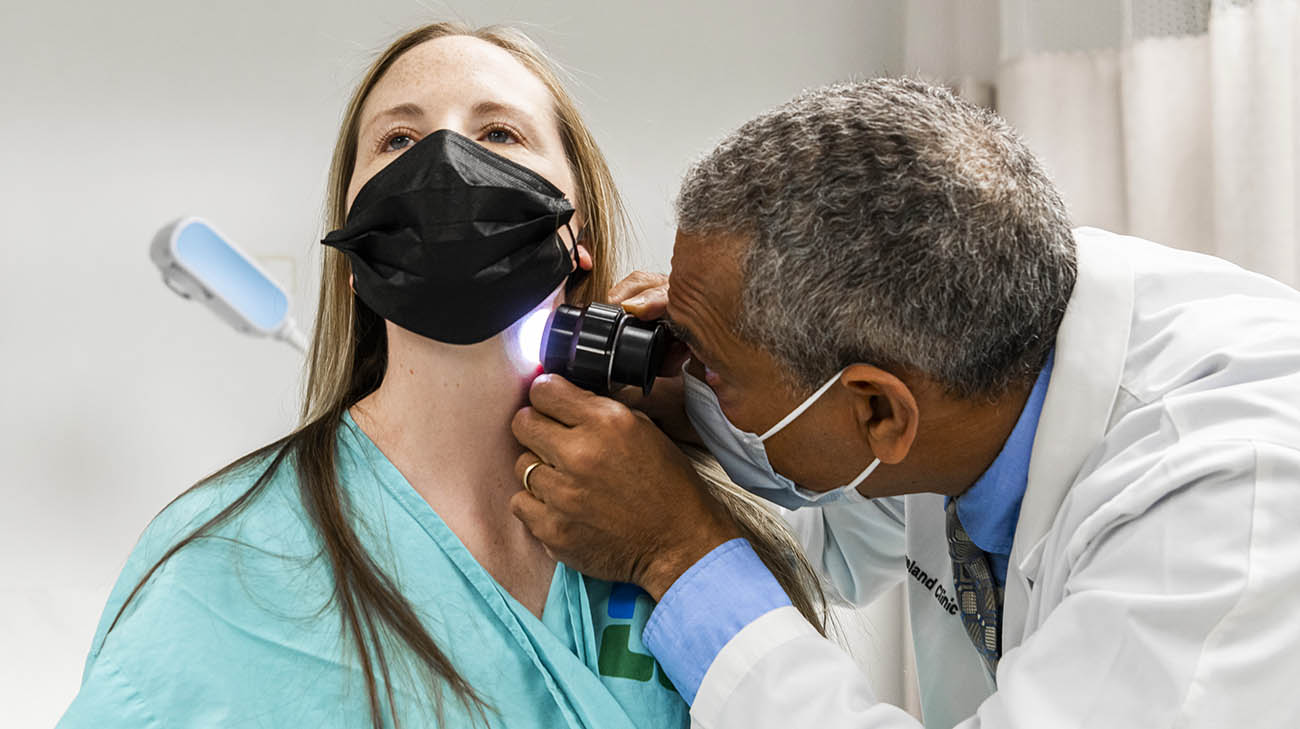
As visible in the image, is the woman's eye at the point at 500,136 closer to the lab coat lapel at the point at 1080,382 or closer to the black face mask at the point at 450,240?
the black face mask at the point at 450,240

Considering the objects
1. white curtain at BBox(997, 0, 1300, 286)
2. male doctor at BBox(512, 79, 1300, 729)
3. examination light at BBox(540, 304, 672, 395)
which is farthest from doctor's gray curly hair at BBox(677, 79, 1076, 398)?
white curtain at BBox(997, 0, 1300, 286)

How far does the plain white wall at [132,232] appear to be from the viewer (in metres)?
2.30

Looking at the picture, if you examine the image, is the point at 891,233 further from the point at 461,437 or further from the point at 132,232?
the point at 132,232

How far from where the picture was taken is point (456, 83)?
3.97ft

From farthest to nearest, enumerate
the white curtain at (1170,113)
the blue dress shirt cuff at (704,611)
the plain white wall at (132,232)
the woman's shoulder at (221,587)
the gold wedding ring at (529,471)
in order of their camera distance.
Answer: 1. the plain white wall at (132,232)
2. the white curtain at (1170,113)
3. the gold wedding ring at (529,471)
4. the blue dress shirt cuff at (704,611)
5. the woman's shoulder at (221,587)

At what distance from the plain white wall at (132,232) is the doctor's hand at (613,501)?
4.28ft

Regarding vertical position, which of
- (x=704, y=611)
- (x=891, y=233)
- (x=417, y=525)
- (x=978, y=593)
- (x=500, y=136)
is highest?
(x=500, y=136)

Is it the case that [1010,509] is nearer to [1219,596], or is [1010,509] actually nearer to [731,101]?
[1219,596]

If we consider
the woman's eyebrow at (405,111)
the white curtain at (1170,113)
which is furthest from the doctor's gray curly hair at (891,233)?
the white curtain at (1170,113)

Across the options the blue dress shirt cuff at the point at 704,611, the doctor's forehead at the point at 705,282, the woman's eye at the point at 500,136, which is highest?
the woman's eye at the point at 500,136

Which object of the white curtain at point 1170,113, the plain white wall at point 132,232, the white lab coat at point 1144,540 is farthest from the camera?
the plain white wall at point 132,232

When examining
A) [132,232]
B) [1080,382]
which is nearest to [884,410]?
[1080,382]

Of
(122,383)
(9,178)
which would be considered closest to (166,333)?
(122,383)

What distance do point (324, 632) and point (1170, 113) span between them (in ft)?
5.81
